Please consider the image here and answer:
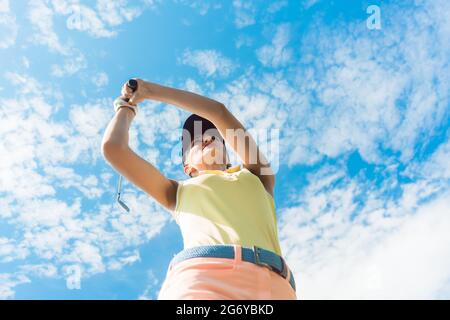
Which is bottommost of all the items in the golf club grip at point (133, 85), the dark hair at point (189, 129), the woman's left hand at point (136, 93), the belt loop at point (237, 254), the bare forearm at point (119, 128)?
the belt loop at point (237, 254)

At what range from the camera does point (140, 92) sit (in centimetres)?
297

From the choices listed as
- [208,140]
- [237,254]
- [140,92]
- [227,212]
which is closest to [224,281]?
[237,254]

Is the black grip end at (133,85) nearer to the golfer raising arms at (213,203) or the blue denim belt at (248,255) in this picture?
the golfer raising arms at (213,203)

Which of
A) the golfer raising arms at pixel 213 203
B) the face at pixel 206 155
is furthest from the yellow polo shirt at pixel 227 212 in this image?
the face at pixel 206 155

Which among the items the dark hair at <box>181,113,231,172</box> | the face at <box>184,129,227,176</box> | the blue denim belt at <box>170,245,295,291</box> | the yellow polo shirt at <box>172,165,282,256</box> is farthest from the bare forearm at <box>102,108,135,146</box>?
the blue denim belt at <box>170,245,295,291</box>

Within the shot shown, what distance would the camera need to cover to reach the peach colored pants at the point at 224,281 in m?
1.95

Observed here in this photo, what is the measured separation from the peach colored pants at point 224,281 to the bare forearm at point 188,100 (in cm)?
124

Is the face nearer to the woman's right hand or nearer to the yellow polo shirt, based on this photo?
the yellow polo shirt

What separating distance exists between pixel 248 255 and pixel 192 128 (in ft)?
6.40

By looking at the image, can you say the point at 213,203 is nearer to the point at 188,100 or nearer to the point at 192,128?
the point at 188,100

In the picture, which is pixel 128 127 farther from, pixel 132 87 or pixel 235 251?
pixel 235 251

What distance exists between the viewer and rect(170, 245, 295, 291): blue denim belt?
6.81 ft

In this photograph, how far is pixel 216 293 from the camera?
196 cm
